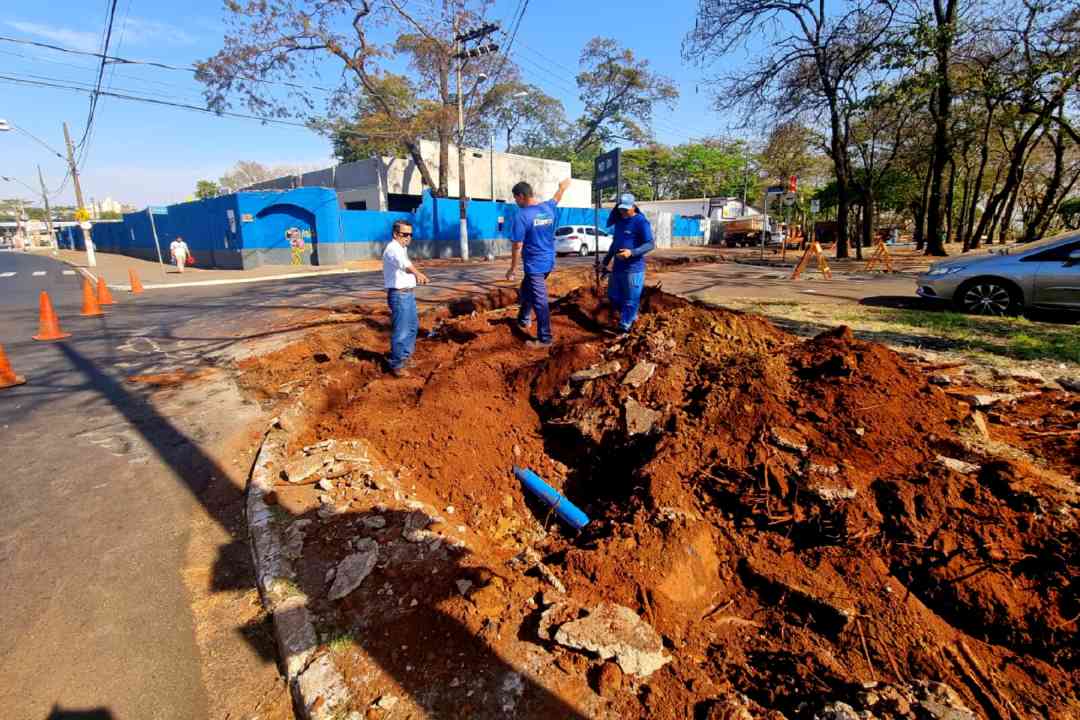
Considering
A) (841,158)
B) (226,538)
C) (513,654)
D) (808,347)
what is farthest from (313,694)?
(841,158)

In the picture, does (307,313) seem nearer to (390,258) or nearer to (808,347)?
(390,258)

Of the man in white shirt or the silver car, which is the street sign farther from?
the silver car

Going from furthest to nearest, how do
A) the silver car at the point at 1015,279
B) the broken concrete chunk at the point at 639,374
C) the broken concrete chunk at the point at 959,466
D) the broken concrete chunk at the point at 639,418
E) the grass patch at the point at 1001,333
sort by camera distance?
the silver car at the point at 1015,279
the grass patch at the point at 1001,333
the broken concrete chunk at the point at 639,374
the broken concrete chunk at the point at 639,418
the broken concrete chunk at the point at 959,466

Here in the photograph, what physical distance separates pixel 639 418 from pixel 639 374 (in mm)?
505

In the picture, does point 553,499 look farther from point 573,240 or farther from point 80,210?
point 80,210

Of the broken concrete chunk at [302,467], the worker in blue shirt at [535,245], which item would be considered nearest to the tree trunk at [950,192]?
the worker in blue shirt at [535,245]

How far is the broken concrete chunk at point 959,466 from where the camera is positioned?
2.60 m

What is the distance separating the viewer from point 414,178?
96.4ft

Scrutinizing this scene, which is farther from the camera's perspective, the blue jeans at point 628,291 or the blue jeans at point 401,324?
the blue jeans at point 628,291

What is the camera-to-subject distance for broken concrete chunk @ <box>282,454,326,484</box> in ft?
10.9

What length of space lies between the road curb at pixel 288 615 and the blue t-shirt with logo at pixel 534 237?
10.5 feet

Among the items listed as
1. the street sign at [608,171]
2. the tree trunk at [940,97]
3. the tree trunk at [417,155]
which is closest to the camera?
the street sign at [608,171]

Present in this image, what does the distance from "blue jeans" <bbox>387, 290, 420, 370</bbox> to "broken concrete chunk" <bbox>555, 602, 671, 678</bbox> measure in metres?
3.70

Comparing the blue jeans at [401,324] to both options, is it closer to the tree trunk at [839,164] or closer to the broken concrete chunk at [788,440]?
the broken concrete chunk at [788,440]
